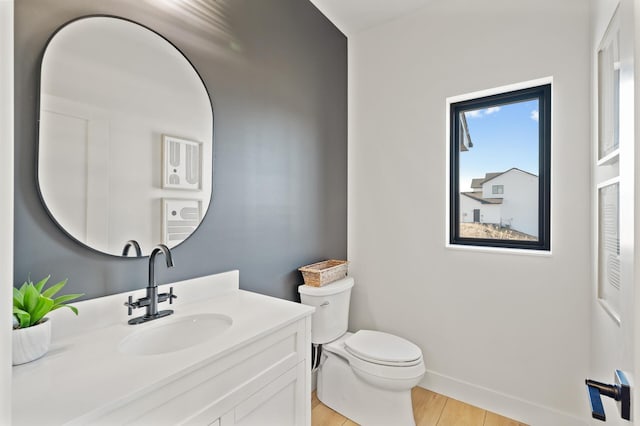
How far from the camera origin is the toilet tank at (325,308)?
185 centimetres

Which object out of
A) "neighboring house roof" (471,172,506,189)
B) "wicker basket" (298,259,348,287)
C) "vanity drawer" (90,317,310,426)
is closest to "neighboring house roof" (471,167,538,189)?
"neighboring house roof" (471,172,506,189)

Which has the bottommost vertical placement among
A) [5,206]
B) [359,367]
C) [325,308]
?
[359,367]

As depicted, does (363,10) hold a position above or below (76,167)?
above

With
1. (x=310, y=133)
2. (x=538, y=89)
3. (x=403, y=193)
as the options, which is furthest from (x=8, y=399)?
(x=538, y=89)

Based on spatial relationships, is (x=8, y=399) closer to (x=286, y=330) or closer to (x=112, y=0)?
(x=286, y=330)

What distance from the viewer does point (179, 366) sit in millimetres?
→ 777

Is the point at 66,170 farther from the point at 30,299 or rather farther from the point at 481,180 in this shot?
the point at 481,180

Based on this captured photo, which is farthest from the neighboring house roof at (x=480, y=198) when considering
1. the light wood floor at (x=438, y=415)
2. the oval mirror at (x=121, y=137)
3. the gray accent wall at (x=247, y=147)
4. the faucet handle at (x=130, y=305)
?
the faucet handle at (x=130, y=305)

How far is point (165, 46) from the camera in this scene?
124cm

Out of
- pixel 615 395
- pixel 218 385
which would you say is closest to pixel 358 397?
→ pixel 218 385

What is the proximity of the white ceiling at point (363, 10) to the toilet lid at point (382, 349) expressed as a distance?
7.43 ft

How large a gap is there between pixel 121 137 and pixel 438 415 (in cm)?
222

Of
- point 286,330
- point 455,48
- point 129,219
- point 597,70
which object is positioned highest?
point 455,48

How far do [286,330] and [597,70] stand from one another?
1.80 meters
